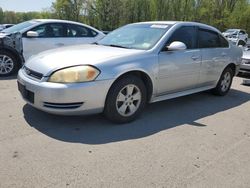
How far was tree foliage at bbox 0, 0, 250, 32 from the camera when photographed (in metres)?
40.7

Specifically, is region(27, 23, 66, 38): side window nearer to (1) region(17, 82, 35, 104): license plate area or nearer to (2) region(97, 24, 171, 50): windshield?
(2) region(97, 24, 171, 50): windshield

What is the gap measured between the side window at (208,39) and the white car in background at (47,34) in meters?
3.80

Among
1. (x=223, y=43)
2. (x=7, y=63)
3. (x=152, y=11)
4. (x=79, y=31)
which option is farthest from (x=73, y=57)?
(x=152, y=11)

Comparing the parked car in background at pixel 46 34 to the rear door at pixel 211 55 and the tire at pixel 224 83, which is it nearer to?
the rear door at pixel 211 55

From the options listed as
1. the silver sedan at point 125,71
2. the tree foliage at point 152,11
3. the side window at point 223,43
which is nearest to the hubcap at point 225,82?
the silver sedan at point 125,71

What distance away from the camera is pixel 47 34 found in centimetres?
785

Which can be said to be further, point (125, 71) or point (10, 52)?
point (10, 52)

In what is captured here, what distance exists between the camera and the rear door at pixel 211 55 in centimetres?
554

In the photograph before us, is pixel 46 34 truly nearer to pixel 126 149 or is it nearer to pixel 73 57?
pixel 73 57

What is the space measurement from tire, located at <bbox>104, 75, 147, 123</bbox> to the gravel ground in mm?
139

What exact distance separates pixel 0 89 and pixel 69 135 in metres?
2.94

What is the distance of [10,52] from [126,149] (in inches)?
201

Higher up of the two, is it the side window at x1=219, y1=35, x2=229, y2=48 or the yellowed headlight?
the side window at x1=219, y1=35, x2=229, y2=48

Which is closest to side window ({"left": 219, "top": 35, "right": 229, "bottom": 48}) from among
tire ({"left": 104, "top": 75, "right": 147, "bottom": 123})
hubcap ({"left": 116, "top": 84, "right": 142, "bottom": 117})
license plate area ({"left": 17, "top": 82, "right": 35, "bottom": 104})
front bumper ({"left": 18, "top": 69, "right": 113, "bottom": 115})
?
tire ({"left": 104, "top": 75, "right": 147, "bottom": 123})
